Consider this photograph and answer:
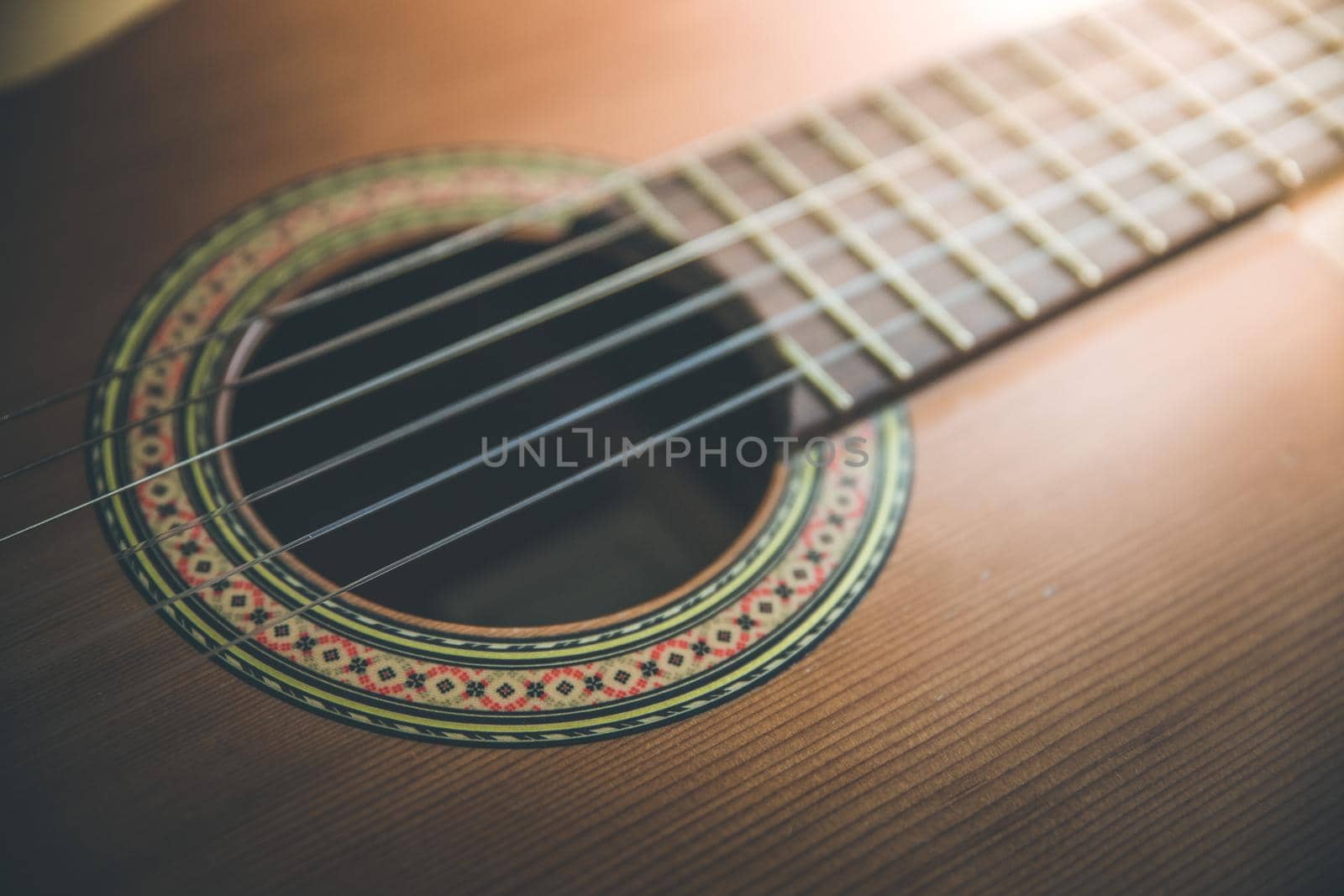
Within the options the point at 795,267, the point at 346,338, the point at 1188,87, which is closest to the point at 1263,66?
the point at 1188,87

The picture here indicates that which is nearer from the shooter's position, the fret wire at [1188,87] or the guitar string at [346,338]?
the guitar string at [346,338]

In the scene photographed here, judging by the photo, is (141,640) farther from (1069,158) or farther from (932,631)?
(1069,158)

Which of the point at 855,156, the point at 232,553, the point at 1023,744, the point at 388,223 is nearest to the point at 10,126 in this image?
the point at 388,223

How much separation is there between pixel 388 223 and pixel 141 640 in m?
0.40

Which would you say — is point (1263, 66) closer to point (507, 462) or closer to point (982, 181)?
point (982, 181)

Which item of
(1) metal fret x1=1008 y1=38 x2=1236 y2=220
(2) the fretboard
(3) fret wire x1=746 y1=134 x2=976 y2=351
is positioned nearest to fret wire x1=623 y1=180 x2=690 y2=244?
(2) the fretboard

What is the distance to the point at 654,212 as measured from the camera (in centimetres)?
82

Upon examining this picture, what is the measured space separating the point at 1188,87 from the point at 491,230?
0.66 meters

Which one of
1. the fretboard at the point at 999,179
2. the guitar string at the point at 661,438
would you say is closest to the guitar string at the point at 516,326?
the fretboard at the point at 999,179

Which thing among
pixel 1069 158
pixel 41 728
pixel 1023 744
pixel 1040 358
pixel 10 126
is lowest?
pixel 1023 744

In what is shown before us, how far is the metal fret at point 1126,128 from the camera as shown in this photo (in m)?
0.80

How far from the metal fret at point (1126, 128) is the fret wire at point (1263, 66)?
5.5 inches

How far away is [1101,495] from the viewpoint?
27.9 inches

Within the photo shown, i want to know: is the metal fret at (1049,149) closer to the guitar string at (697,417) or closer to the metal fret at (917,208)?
the guitar string at (697,417)
